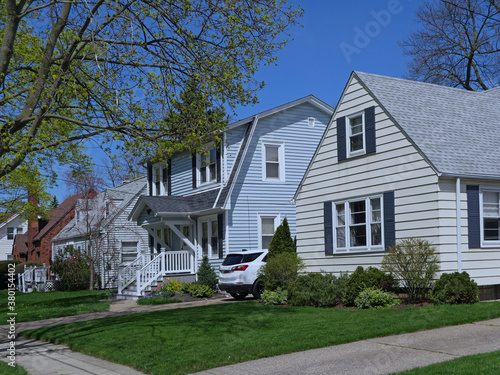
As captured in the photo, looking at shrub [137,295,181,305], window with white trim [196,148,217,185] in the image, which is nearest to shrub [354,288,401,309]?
shrub [137,295,181,305]

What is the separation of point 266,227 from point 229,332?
1288 cm

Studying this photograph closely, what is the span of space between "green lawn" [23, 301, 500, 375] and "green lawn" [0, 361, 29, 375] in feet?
4.77

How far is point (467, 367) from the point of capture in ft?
24.2

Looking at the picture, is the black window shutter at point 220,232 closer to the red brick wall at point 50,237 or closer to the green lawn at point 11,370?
the green lawn at point 11,370

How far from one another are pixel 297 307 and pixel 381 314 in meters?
3.39

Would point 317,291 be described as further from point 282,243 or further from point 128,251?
point 128,251

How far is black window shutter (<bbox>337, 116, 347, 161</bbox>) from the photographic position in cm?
1805

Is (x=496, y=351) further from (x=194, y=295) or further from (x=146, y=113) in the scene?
(x=194, y=295)

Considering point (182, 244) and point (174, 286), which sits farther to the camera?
point (182, 244)

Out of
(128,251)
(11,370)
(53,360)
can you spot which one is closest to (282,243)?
(53,360)

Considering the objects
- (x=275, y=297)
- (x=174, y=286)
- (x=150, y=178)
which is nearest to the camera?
(x=275, y=297)

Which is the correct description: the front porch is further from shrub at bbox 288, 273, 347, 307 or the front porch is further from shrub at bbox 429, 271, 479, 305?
shrub at bbox 429, 271, 479, 305

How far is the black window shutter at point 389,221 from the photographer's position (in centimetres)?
1602

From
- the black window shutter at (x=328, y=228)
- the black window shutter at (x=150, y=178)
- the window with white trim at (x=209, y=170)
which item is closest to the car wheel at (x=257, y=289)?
the black window shutter at (x=328, y=228)
